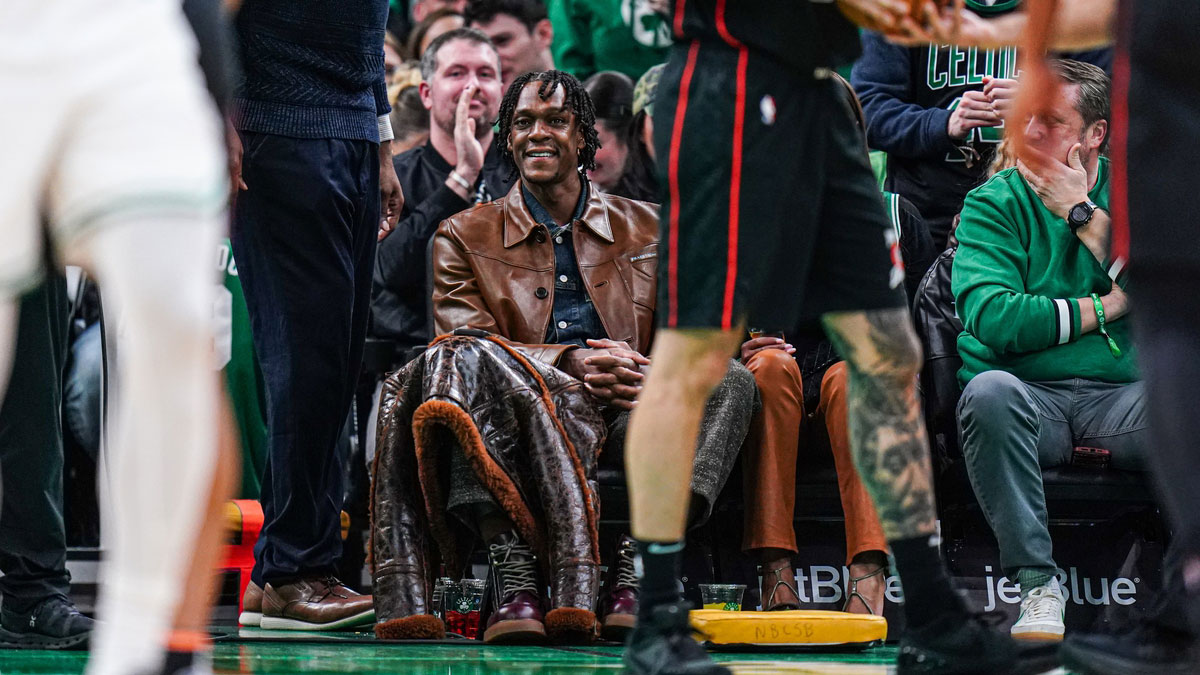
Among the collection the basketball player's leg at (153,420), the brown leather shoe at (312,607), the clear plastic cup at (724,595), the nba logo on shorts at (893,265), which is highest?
the nba logo on shorts at (893,265)

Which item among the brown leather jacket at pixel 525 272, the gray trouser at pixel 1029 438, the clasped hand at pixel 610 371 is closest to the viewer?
the gray trouser at pixel 1029 438

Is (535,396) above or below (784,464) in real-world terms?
above

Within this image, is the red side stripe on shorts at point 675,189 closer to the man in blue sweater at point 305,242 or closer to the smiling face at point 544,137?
the man in blue sweater at point 305,242

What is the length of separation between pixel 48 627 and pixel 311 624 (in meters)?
0.74

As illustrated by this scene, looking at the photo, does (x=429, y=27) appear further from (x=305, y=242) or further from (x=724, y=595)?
(x=724, y=595)

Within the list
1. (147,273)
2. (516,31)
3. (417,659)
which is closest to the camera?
(147,273)

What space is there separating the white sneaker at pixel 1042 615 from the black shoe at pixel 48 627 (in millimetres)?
2460

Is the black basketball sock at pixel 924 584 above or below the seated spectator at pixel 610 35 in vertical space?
below

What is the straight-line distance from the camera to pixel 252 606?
4.30m

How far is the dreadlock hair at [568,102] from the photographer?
4.85 meters

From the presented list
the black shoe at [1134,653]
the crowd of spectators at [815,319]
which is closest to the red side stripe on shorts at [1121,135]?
the black shoe at [1134,653]

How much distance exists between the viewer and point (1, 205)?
186 centimetres

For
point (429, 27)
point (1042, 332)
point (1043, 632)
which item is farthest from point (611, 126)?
point (1043, 632)

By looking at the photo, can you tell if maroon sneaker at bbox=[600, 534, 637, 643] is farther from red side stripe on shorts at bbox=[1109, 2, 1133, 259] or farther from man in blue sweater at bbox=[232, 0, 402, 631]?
red side stripe on shorts at bbox=[1109, 2, 1133, 259]
